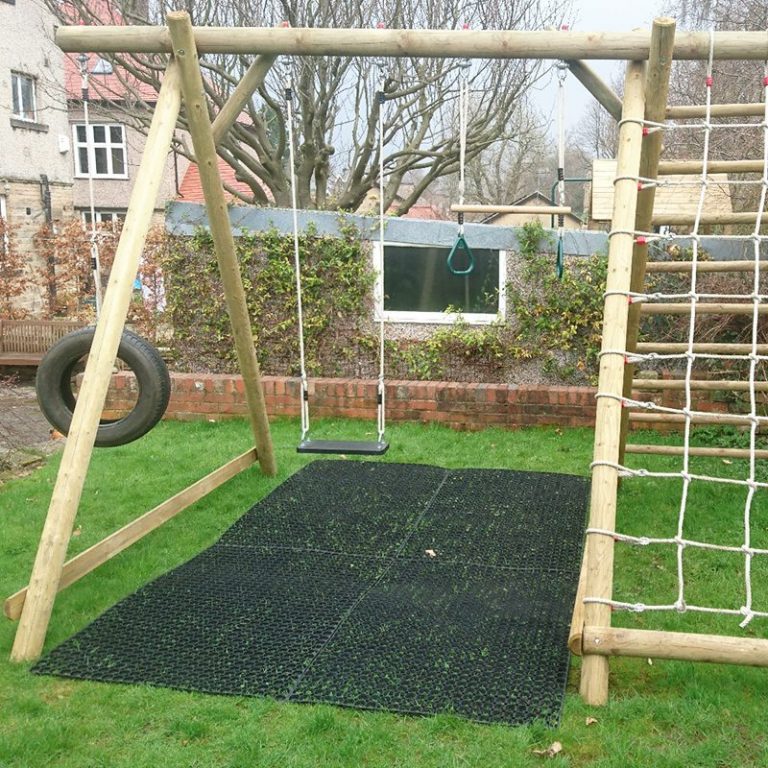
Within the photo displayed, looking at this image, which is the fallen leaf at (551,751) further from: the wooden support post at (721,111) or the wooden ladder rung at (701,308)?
the wooden support post at (721,111)

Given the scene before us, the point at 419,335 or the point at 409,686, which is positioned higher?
the point at 419,335

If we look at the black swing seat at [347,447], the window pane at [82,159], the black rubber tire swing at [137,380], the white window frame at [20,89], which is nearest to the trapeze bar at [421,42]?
the black rubber tire swing at [137,380]

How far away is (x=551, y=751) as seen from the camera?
8.43 ft

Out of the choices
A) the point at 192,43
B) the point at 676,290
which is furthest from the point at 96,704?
the point at 676,290

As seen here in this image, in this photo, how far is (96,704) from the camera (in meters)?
2.87

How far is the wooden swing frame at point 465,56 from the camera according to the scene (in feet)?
9.32

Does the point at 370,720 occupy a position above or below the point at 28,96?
below

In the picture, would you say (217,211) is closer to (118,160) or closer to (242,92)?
(242,92)

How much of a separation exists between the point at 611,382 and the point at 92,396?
2.05 metres

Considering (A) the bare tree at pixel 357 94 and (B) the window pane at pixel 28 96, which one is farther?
(B) the window pane at pixel 28 96

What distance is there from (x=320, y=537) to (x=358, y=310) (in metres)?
3.46

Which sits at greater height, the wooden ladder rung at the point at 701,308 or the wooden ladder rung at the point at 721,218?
the wooden ladder rung at the point at 721,218

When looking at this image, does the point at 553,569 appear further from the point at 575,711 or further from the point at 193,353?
the point at 193,353

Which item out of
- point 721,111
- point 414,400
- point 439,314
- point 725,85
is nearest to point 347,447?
point 414,400
